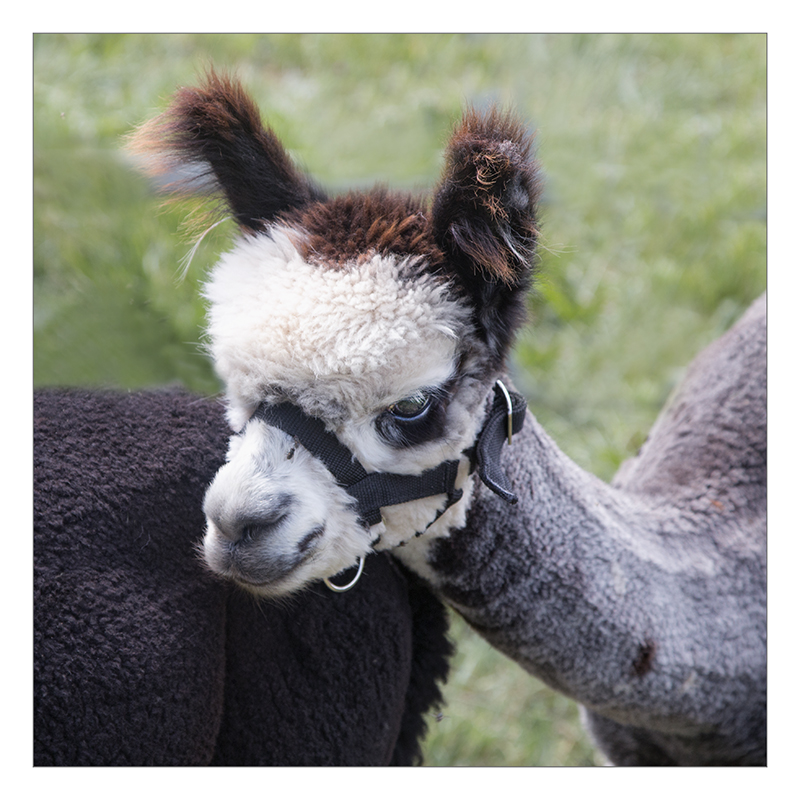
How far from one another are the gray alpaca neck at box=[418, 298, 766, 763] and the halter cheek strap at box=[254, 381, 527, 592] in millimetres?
110

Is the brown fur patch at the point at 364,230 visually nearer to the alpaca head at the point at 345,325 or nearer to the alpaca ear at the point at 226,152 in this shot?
the alpaca head at the point at 345,325

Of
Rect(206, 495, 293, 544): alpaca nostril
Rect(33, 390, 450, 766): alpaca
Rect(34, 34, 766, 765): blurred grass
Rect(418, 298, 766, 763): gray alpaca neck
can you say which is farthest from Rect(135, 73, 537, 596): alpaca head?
Rect(34, 34, 766, 765): blurred grass

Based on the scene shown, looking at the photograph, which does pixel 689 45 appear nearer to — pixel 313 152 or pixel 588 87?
pixel 588 87

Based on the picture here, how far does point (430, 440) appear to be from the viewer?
4.66 feet

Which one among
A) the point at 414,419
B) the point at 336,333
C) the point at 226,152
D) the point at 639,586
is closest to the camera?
the point at 336,333

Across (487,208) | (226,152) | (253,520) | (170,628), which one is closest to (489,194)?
(487,208)

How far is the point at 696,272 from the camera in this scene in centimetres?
434

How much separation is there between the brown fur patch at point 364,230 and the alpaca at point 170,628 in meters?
0.54

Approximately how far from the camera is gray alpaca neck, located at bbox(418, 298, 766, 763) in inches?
66.1

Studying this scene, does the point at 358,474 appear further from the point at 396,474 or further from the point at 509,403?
the point at 509,403

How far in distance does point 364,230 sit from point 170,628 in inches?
32.4

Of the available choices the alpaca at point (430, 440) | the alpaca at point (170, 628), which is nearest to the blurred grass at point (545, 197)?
the alpaca at point (170, 628)

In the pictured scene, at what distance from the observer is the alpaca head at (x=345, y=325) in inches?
51.3

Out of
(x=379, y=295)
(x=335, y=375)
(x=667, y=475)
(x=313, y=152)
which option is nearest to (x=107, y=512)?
(x=335, y=375)
